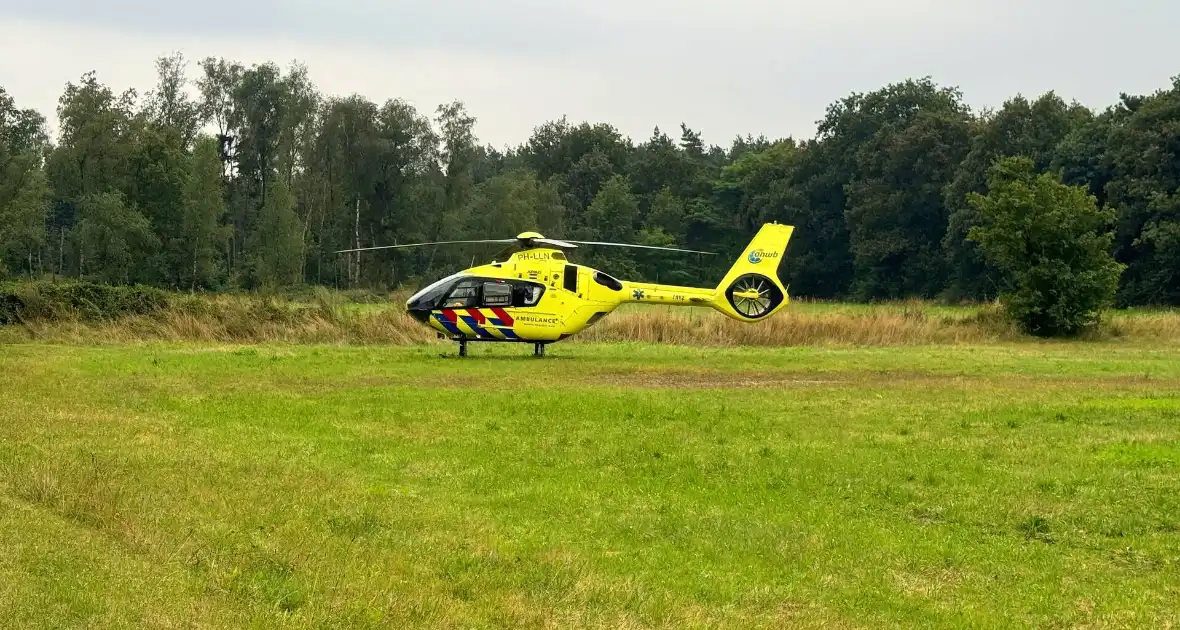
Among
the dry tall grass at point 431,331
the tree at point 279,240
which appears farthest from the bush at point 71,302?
the tree at point 279,240

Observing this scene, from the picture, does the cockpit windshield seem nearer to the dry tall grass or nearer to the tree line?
the dry tall grass

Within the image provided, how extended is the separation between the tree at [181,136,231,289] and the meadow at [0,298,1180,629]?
1560 inches

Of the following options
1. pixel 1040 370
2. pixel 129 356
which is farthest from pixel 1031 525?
pixel 129 356

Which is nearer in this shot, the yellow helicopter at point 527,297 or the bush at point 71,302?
the yellow helicopter at point 527,297

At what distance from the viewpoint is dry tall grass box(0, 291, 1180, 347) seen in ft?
95.0

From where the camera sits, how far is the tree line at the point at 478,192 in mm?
57344

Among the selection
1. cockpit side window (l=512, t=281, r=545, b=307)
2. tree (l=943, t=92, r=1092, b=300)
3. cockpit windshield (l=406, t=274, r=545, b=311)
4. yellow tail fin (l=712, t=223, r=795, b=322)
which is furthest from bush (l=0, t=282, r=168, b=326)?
tree (l=943, t=92, r=1092, b=300)

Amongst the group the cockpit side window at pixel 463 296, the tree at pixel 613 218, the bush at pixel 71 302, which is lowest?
the bush at pixel 71 302

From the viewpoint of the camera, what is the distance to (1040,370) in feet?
78.3

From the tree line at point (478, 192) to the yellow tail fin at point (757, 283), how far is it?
11637 mm

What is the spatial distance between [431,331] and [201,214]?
106 feet

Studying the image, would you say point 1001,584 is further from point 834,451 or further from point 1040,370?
point 1040,370

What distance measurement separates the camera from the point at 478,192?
7812 cm

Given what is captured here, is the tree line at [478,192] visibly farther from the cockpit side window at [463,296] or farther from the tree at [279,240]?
the cockpit side window at [463,296]
